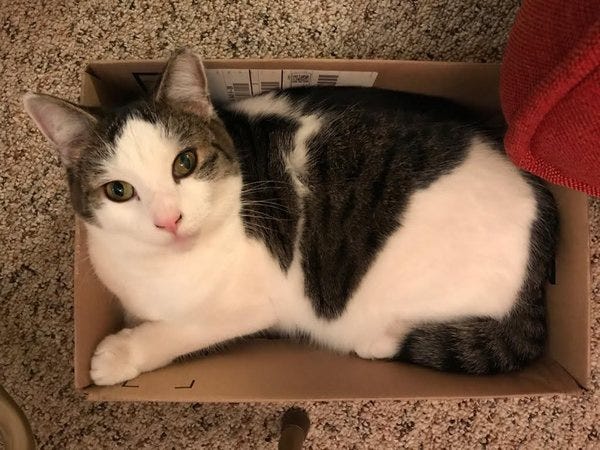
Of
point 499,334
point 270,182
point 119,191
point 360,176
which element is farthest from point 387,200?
point 119,191

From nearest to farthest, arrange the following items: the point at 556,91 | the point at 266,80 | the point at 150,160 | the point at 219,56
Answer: the point at 556,91, the point at 150,160, the point at 266,80, the point at 219,56

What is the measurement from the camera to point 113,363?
2.93ft

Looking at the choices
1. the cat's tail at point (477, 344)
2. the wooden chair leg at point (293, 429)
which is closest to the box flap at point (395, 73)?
the cat's tail at point (477, 344)

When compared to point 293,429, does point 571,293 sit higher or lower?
higher

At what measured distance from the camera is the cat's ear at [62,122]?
2.35ft

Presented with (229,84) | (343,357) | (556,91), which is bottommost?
(343,357)

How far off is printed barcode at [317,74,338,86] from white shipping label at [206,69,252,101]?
0.14 meters

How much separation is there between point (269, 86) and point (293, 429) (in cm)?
70

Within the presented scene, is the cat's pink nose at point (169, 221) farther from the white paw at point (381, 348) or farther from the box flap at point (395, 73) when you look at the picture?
the white paw at point (381, 348)

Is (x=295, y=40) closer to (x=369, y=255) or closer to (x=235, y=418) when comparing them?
(x=369, y=255)

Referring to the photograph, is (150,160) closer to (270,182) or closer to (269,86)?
(270,182)

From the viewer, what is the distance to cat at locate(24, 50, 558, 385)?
89cm

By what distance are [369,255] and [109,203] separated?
450mm

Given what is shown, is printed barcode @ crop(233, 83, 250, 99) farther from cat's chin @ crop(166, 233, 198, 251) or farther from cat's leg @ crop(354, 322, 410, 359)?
cat's leg @ crop(354, 322, 410, 359)
